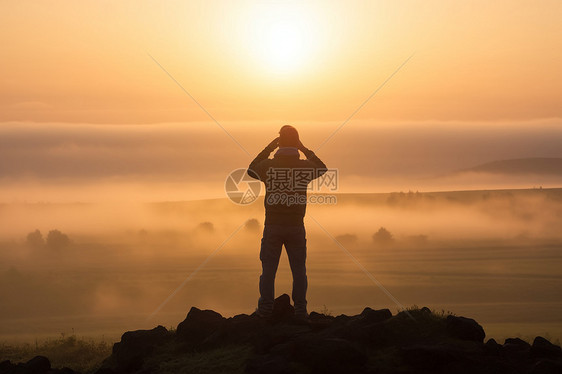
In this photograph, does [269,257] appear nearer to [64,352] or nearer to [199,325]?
[199,325]

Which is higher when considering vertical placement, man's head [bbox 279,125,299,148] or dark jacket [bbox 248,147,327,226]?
man's head [bbox 279,125,299,148]

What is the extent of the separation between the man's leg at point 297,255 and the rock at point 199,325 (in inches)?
78.1

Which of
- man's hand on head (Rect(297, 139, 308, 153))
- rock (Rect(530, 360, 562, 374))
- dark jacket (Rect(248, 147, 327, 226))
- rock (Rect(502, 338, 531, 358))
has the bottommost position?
rock (Rect(530, 360, 562, 374))

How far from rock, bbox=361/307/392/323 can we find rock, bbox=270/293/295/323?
1639 mm

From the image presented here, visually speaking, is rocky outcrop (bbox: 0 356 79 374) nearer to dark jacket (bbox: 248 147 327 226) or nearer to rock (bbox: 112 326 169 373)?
rock (bbox: 112 326 169 373)

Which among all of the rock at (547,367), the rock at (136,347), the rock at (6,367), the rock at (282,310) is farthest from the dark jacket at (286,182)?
the rock at (6,367)

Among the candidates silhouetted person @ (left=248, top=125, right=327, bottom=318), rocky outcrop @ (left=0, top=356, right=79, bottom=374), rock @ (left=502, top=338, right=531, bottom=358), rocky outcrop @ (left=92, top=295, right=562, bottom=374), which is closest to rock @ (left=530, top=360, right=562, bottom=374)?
rocky outcrop @ (left=92, top=295, right=562, bottom=374)

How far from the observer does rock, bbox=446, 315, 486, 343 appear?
43.9ft

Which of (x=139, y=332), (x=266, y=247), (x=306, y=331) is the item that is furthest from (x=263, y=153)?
(x=139, y=332)

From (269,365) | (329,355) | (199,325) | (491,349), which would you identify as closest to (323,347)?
(329,355)

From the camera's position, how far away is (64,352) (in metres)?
19.2

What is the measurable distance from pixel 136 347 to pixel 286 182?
4.92 m

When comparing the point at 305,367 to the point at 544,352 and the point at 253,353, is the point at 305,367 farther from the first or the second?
the point at 544,352

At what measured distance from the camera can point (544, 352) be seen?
13.6m
